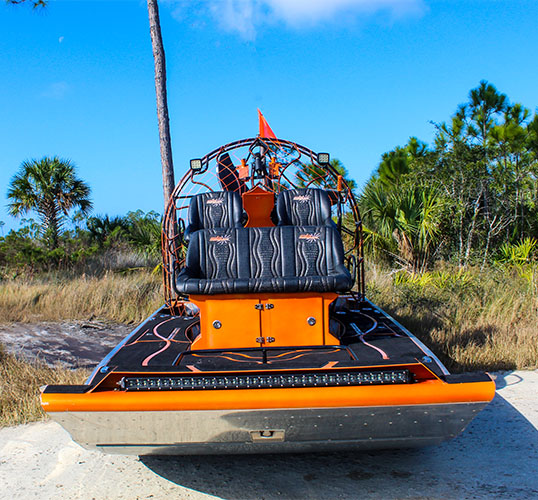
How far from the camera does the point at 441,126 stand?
39.2ft

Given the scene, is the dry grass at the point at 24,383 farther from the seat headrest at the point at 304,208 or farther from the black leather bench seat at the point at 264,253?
the seat headrest at the point at 304,208

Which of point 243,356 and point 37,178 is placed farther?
point 37,178

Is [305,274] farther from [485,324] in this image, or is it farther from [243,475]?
[485,324]

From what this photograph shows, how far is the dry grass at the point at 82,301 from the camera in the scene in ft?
28.6

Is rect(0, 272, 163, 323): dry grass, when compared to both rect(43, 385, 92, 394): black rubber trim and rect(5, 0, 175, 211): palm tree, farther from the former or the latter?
rect(43, 385, 92, 394): black rubber trim

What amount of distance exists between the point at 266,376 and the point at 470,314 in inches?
201

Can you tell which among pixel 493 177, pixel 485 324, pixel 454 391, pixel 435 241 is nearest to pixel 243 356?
pixel 454 391

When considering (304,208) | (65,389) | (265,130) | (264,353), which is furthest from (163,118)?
(65,389)

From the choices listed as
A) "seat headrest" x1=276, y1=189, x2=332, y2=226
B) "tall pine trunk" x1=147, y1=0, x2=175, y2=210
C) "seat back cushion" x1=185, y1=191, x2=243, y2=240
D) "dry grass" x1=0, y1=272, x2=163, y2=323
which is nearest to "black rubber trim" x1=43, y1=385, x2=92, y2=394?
"seat back cushion" x1=185, y1=191, x2=243, y2=240

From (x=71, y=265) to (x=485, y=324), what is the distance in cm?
1010

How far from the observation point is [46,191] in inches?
589

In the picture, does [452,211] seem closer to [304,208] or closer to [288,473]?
[304,208]

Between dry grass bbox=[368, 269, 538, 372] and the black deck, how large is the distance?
75.3 inches

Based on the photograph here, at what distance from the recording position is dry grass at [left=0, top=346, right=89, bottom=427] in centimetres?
466
